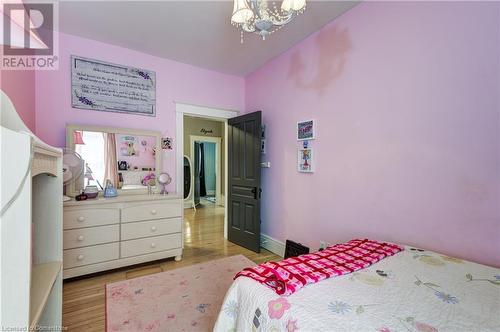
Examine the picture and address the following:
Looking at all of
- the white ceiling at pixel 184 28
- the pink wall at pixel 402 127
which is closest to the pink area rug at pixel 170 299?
the pink wall at pixel 402 127

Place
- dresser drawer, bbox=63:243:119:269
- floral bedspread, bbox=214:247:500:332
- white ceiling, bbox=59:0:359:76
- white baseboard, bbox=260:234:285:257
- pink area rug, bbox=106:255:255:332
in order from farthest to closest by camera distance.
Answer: white baseboard, bbox=260:234:285:257, dresser drawer, bbox=63:243:119:269, white ceiling, bbox=59:0:359:76, pink area rug, bbox=106:255:255:332, floral bedspread, bbox=214:247:500:332

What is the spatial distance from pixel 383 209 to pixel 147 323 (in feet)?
6.89

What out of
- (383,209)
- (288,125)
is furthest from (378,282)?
(288,125)

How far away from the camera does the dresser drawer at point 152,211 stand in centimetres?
262

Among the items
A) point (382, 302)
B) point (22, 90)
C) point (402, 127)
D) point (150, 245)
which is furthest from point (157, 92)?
point (382, 302)

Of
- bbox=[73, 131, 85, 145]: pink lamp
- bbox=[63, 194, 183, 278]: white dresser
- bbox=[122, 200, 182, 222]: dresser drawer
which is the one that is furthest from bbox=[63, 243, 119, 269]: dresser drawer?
bbox=[73, 131, 85, 145]: pink lamp

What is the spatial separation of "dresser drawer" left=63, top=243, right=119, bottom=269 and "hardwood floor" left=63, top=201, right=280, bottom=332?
184mm

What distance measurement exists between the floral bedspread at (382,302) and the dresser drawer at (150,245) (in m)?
1.85

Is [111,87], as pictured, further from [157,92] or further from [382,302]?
[382,302]

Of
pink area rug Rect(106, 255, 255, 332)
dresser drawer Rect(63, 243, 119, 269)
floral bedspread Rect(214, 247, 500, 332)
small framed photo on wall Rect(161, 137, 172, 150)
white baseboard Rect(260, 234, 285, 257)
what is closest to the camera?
floral bedspread Rect(214, 247, 500, 332)

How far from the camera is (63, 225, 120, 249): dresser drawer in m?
2.31

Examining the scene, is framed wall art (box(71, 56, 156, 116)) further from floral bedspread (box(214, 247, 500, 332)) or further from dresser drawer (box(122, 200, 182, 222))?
floral bedspread (box(214, 247, 500, 332))

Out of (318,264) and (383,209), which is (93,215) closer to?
(318,264)

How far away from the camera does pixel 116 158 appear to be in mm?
2920
